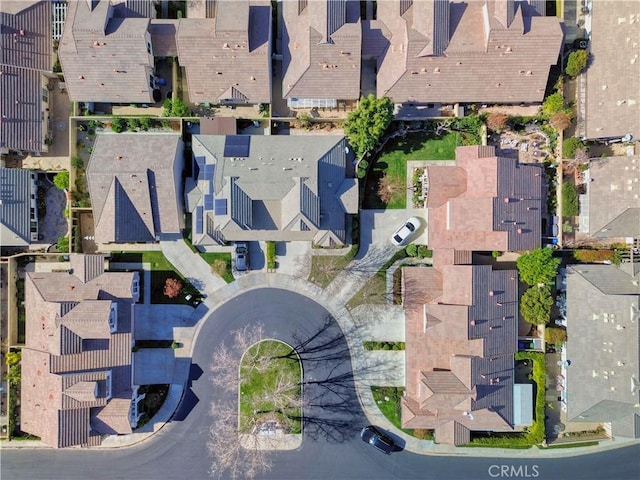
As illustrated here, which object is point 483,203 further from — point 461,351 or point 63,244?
point 63,244

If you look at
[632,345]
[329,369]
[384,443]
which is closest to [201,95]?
[329,369]

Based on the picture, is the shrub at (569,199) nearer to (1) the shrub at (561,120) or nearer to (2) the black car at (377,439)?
(1) the shrub at (561,120)

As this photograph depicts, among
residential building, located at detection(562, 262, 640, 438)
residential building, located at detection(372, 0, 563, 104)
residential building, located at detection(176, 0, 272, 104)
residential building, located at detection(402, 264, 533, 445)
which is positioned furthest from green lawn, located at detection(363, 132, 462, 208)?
residential building, located at detection(562, 262, 640, 438)

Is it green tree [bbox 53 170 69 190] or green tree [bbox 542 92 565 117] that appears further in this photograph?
green tree [bbox 53 170 69 190]

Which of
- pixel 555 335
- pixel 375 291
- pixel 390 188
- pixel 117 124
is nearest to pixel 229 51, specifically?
pixel 117 124

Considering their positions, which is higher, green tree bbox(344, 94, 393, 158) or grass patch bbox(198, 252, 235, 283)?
green tree bbox(344, 94, 393, 158)

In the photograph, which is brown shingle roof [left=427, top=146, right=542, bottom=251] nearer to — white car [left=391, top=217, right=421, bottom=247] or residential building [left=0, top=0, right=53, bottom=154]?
white car [left=391, top=217, right=421, bottom=247]
